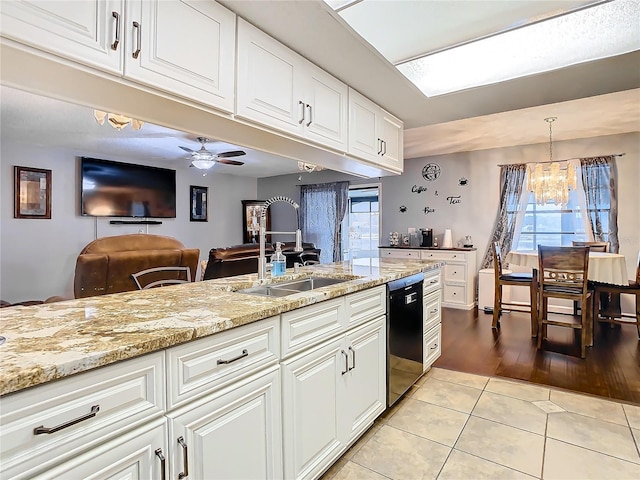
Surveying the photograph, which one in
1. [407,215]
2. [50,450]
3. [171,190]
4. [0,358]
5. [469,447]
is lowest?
[469,447]

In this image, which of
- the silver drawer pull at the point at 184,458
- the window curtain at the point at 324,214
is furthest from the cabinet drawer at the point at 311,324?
the window curtain at the point at 324,214

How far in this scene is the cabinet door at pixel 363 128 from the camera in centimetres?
234

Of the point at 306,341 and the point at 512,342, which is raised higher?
the point at 306,341

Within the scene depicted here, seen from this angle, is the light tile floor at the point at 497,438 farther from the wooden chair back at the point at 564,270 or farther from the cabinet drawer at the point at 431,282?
the wooden chair back at the point at 564,270

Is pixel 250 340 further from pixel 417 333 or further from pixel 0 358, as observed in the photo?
pixel 417 333

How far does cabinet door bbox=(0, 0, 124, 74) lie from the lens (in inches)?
37.3

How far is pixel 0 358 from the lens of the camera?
31.2 inches

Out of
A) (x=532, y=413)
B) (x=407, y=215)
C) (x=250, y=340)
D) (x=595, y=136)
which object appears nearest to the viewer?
(x=250, y=340)

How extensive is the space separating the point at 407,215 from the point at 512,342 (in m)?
2.93

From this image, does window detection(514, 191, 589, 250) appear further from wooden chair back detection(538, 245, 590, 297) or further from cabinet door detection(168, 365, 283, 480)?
cabinet door detection(168, 365, 283, 480)

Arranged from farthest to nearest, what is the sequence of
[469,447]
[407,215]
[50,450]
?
[407,215] < [469,447] < [50,450]

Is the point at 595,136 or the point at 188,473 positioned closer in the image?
the point at 188,473

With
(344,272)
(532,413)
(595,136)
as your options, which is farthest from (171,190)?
(595,136)

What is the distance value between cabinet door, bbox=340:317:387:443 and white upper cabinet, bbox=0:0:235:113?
52.5 inches
